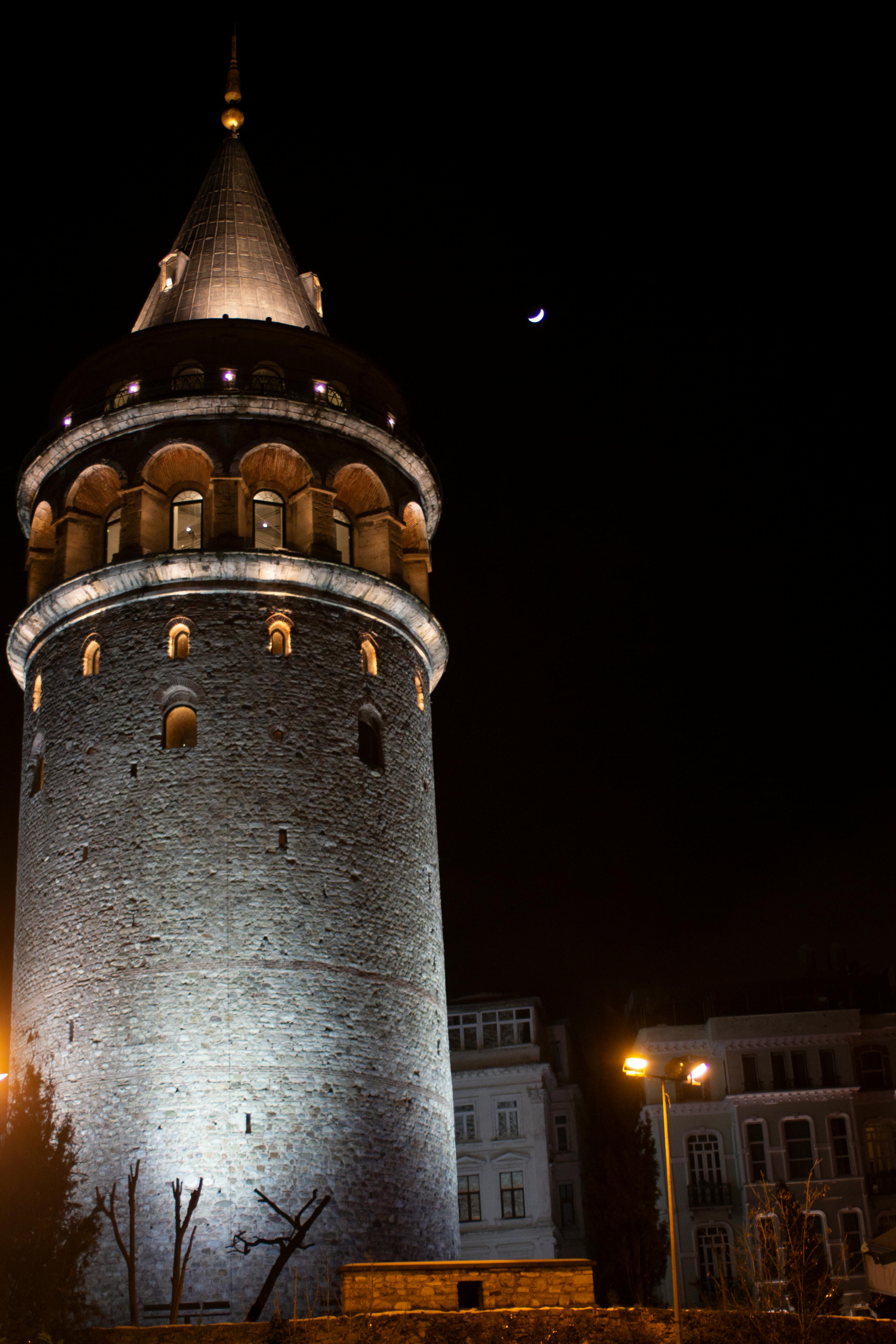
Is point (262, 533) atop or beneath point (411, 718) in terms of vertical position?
atop

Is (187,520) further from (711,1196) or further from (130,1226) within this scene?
(711,1196)

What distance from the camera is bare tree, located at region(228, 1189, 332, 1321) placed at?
2488 cm

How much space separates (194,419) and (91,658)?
5841 millimetres

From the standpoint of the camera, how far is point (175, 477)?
3338cm

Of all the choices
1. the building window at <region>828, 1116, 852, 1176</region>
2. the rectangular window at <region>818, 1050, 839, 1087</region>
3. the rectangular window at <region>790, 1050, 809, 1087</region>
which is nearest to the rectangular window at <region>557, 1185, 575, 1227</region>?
the rectangular window at <region>790, 1050, 809, 1087</region>

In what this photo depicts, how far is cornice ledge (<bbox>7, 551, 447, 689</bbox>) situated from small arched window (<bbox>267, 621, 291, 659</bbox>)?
72 centimetres

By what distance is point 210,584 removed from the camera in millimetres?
31656

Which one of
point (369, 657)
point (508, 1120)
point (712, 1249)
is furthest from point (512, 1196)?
point (369, 657)

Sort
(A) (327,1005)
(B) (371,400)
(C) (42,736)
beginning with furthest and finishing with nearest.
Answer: (B) (371,400) < (C) (42,736) < (A) (327,1005)

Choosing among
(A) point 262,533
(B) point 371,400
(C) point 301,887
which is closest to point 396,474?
(B) point 371,400

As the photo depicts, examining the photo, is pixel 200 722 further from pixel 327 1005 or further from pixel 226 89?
pixel 226 89

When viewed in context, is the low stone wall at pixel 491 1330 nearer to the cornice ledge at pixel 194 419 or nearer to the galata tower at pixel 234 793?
the galata tower at pixel 234 793

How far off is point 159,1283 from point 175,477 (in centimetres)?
1687

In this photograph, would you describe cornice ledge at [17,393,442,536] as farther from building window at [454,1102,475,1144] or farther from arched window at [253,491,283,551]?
building window at [454,1102,475,1144]
